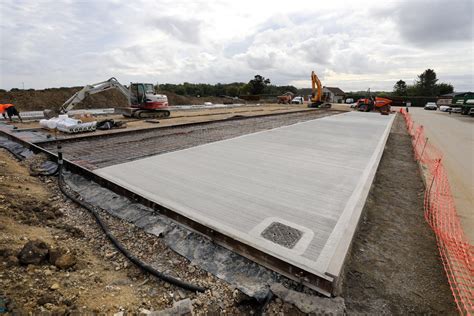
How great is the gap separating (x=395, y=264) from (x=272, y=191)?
2199mm

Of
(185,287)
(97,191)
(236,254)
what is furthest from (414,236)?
(97,191)

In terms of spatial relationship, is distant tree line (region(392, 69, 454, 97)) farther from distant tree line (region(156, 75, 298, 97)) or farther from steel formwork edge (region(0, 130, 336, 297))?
steel formwork edge (region(0, 130, 336, 297))

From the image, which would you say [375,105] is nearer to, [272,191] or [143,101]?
[143,101]

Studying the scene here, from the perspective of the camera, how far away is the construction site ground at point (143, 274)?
248 centimetres

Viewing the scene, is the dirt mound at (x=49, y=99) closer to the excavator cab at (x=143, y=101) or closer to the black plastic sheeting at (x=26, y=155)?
the excavator cab at (x=143, y=101)

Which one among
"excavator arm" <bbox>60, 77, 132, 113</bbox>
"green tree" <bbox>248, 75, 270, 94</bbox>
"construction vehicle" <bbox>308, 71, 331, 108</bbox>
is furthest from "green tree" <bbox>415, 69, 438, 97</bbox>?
"excavator arm" <bbox>60, 77, 132, 113</bbox>

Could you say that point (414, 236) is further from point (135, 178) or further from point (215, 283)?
point (135, 178)

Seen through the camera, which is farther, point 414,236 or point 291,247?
point 414,236

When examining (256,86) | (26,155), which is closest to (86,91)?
(26,155)

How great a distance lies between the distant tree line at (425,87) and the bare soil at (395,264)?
76021 mm

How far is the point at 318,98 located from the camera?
31250 mm

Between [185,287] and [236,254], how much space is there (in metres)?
0.78

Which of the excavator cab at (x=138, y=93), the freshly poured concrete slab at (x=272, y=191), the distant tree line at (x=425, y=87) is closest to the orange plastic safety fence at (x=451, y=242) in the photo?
the freshly poured concrete slab at (x=272, y=191)

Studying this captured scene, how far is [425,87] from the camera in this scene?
71.1 m
